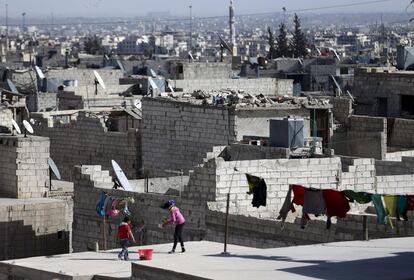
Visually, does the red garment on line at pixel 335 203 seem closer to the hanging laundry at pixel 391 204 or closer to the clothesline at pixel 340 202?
the clothesline at pixel 340 202

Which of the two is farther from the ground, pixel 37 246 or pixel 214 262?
pixel 214 262

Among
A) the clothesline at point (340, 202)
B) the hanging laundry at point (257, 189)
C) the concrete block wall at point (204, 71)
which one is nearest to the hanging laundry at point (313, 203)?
the clothesline at point (340, 202)

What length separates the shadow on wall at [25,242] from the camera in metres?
23.5

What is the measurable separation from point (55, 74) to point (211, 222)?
36.5m

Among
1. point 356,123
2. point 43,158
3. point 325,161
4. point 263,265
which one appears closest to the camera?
point 263,265

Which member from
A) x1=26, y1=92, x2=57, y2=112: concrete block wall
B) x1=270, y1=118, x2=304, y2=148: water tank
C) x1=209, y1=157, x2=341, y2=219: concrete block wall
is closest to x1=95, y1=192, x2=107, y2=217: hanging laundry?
x1=209, y1=157, x2=341, y2=219: concrete block wall

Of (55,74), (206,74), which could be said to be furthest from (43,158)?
(55,74)

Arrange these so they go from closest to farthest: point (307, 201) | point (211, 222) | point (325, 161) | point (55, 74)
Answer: point (307, 201)
point (211, 222)
point (325, 161)
point (55, 74)

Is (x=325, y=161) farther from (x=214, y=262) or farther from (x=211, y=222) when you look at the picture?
(x=214, y=262)

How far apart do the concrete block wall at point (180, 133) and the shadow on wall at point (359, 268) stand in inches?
439

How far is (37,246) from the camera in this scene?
78.4ft

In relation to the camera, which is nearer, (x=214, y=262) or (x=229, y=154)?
(x=214, y=262)

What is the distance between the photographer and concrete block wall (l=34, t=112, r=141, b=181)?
3061 centimetres

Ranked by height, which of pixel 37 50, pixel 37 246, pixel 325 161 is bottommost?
pixel 37 50
